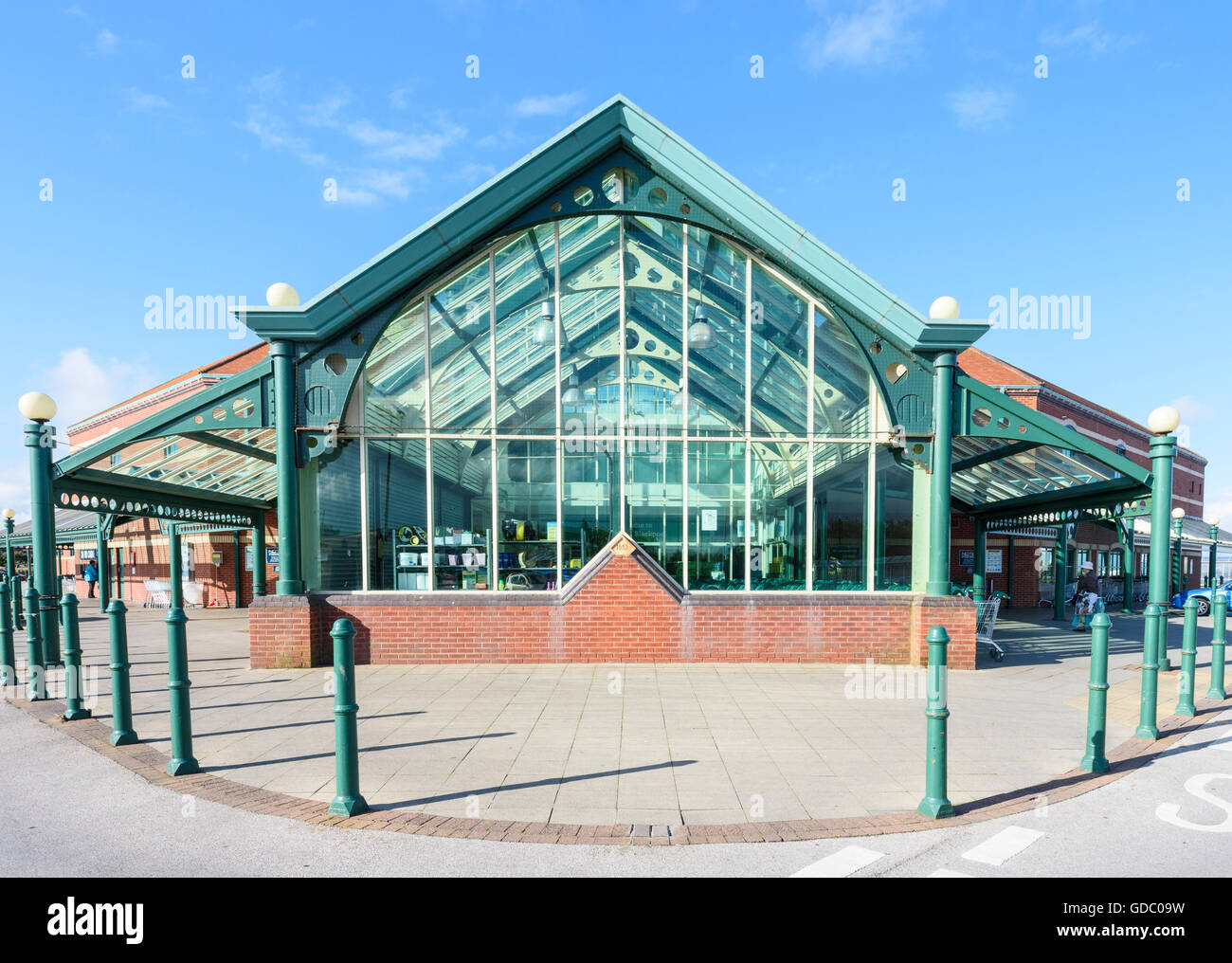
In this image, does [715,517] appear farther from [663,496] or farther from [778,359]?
[778,359]

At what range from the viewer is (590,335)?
10.2 metres

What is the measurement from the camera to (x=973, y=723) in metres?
7.06

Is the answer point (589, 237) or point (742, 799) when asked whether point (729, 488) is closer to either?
point (589, 237)

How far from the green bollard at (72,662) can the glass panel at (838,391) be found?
9.44 meters

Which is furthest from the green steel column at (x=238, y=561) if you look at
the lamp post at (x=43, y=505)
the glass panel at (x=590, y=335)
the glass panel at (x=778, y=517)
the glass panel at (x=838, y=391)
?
the glass panel at (x=838, y=391)

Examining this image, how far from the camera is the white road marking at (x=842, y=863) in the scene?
3.87 metres

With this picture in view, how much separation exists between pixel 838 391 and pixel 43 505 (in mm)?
11389

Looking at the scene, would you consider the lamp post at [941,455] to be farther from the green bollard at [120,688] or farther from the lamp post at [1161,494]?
the green bollard at [120,688]

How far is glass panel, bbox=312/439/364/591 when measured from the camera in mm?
9844

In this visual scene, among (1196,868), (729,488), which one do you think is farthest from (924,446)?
(1196,868)

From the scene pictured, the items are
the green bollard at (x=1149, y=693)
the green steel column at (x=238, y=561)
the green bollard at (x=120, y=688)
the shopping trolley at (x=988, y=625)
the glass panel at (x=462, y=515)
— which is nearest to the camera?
the green bollard at (x=120, y=688)

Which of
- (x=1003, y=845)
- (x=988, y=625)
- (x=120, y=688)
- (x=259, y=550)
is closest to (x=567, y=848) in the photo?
(x=1003, y=845)

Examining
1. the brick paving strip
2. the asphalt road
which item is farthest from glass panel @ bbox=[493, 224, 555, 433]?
the asphalt road
